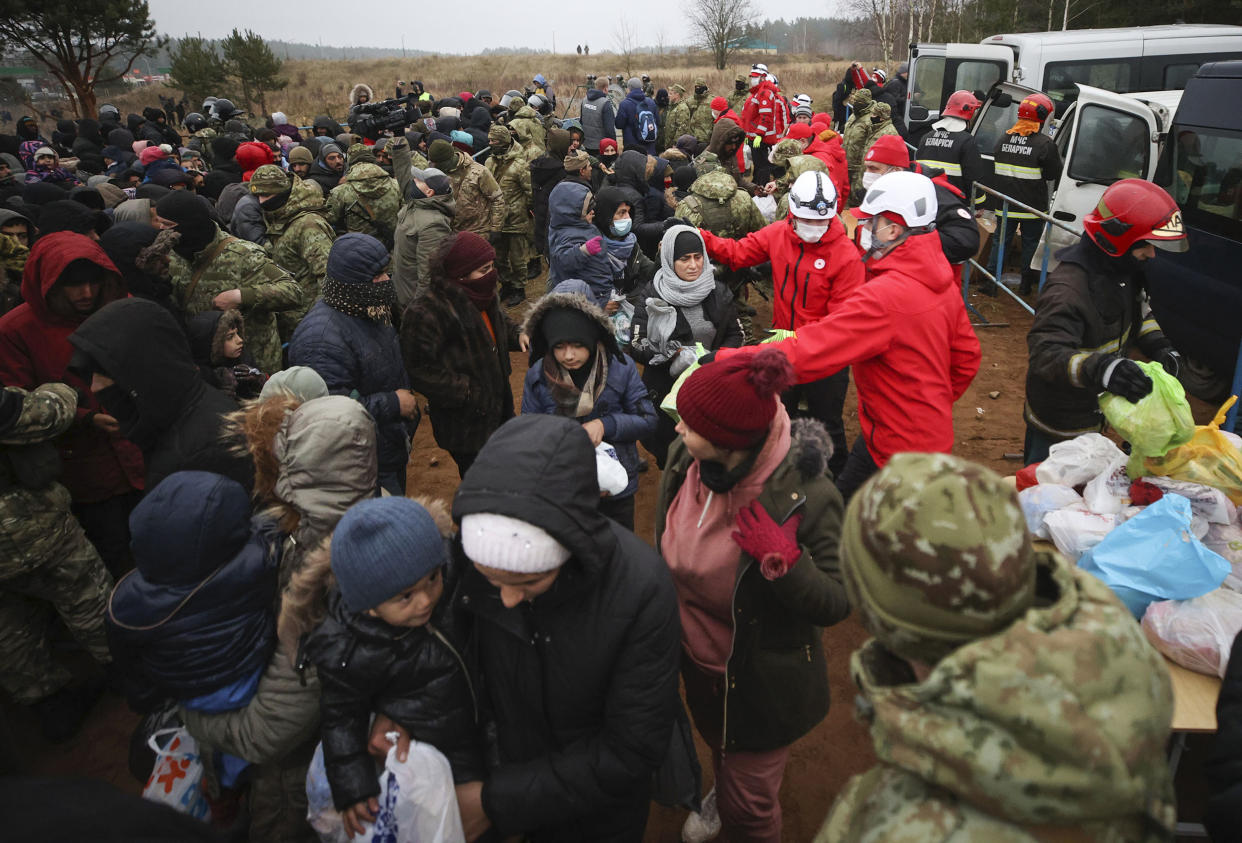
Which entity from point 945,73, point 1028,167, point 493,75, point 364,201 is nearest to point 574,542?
point 364,201

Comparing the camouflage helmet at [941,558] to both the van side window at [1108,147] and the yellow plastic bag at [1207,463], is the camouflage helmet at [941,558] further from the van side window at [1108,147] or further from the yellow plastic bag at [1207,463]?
the van side window at [1108,147]

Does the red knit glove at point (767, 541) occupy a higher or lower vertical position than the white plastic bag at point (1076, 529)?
higher

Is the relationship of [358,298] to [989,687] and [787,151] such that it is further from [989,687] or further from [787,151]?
[787,151]

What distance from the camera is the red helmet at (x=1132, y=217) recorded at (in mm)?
3188

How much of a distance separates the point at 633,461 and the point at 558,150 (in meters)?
6.31

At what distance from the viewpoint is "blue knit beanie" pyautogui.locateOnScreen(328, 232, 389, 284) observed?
12.0ft

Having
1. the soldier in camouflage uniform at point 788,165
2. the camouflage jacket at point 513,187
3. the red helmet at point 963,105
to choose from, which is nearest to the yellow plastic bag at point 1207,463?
the soldier in camouflage uniform at point 788,165

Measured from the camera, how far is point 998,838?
1.05 meters

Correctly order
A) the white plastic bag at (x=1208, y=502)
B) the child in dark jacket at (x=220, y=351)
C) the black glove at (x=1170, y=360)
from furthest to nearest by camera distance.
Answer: the child in dark jacket at (x=220, y=351)
the black glove at (x=1170, y=360)
the white plastic bag at (x=1208, y=502)

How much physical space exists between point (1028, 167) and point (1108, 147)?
2.61 ft

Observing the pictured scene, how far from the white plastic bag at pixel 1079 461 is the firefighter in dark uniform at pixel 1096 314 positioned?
265 mm

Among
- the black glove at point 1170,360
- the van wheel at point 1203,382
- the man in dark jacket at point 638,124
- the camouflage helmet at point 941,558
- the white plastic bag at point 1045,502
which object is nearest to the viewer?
the camouflage helmet at point 941,558

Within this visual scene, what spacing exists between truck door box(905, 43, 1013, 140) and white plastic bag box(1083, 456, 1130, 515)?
957cm

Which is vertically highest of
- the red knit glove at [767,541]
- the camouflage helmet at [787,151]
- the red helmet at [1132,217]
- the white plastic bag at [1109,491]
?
the camouflage helmet at [787,151]
